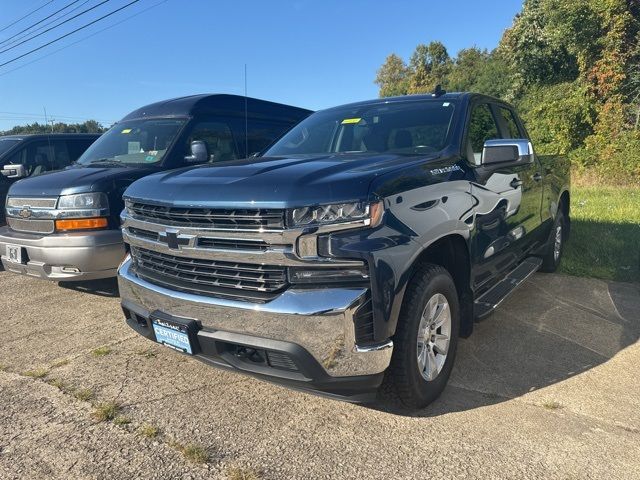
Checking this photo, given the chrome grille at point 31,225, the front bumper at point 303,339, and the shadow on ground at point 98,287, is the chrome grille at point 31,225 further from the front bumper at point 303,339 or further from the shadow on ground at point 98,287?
the front bumper at point 303,339

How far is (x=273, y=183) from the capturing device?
2.57m

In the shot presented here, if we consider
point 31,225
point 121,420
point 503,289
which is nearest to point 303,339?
point 121,420

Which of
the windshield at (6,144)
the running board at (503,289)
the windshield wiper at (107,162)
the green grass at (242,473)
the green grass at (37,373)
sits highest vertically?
the windshield at (6,144)

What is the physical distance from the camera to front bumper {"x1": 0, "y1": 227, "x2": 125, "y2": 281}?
15.2 ft

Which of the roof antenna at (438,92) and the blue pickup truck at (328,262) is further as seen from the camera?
the roof antenna at (438,92)

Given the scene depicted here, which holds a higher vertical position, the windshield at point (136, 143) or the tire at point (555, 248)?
the windshield at point (136, 143)

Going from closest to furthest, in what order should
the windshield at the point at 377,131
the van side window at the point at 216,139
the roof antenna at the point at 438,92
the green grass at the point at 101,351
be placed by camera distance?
the windshield at the point at 377,131 → the green grass at the point at 101,351 → the roof antenna at the point at 438,92 → the van side window at the point at 216,139

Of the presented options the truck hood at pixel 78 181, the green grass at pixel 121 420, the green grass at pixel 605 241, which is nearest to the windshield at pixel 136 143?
the truck hood at pixel 78 181

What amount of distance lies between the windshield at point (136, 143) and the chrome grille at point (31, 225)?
40.9 inches

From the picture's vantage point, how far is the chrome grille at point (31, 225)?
4.84 metres

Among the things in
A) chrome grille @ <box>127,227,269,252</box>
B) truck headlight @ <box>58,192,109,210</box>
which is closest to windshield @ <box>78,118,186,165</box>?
truck headlight @ <box>58,192,109,210</box>

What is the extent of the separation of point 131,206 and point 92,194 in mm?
1712

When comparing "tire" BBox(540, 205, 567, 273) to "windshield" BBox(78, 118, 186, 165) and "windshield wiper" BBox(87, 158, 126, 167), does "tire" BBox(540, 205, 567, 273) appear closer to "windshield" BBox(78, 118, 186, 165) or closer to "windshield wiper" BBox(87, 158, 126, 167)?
"windshield" BBox(78, 118, 186, 165)

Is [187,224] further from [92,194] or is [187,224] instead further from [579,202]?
[579,202]
